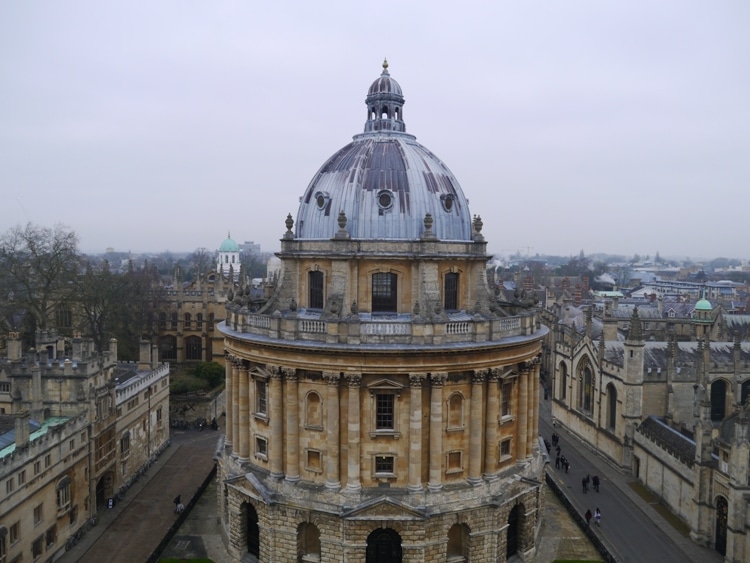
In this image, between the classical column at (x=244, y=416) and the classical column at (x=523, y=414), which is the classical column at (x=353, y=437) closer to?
the classical column at (x=244, y=416)

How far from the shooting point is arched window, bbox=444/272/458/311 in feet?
121

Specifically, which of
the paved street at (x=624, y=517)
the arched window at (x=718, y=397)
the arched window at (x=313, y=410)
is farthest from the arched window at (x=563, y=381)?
the arched window at (x=313, y=410)

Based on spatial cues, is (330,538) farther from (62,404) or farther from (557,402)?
(557,402)

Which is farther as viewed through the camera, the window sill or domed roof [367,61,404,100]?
domed roof [367,61,404,100]

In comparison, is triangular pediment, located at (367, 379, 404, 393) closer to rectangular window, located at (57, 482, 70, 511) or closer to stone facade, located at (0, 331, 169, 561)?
stone facade, located at (0, 331, 169, 561)

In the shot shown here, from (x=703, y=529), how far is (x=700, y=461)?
4.14 metres

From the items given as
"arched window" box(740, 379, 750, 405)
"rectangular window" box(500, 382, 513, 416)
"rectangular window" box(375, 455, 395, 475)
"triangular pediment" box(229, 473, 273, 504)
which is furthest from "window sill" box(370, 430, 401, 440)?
"arched window" box(740, 379, 750, 405)

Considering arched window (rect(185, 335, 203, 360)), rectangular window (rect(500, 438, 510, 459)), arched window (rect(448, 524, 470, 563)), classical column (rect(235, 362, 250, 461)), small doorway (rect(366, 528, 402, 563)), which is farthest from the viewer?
arched window (rect(185, 335, 203, 360))

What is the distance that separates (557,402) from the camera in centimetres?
6544

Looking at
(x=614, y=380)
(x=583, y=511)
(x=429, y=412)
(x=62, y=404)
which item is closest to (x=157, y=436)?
(x=62, y=404)

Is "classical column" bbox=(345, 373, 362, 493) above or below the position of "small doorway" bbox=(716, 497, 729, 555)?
above

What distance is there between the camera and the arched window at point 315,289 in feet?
120

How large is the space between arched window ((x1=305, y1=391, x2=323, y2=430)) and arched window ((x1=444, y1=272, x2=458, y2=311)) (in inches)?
357

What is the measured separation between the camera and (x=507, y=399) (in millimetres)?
36625
